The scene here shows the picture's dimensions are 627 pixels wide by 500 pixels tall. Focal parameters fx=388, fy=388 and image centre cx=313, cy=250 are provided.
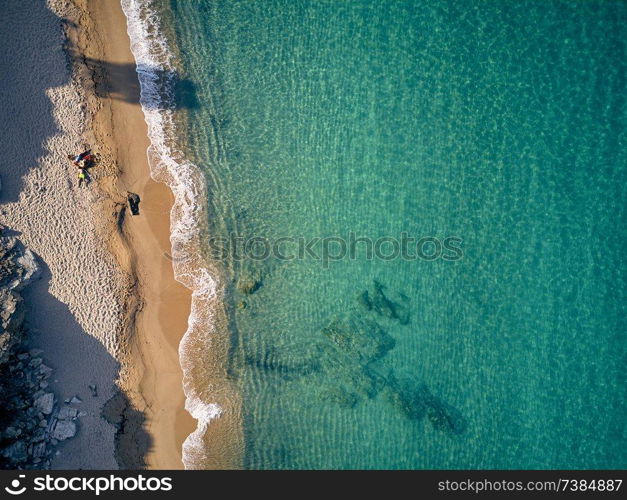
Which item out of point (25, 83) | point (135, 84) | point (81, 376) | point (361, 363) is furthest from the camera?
point (361, 363)

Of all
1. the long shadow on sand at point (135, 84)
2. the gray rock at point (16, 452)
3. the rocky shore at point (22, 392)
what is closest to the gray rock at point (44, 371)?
the rocky shore at point (22, 392)

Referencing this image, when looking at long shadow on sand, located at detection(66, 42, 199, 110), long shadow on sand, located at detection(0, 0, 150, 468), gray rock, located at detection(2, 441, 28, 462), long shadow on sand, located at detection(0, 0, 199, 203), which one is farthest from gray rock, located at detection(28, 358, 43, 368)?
long shadow on sand, located at detection(66, 42, 199, 110)

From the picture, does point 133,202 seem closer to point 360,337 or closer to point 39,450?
point 39,450

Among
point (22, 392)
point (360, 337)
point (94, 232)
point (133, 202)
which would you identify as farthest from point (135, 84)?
point (360, 337)

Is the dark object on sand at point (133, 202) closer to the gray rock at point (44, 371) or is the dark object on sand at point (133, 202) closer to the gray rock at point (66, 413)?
the gray rock at point (44, 371)

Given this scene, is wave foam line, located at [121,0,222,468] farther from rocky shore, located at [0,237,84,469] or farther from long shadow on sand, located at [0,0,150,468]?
rocky shore, located at [0,237,84,469]

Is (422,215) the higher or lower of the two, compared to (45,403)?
higher

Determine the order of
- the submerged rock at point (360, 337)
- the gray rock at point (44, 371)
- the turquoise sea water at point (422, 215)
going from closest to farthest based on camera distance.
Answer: the gray rock at point (44, 371), the turquoise sea water at point (422, 215), the submerged rock at point (360, 337)
